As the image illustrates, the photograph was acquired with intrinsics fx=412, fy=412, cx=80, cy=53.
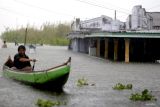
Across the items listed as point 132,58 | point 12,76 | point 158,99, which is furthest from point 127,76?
point 132,58

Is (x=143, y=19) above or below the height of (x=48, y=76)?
above

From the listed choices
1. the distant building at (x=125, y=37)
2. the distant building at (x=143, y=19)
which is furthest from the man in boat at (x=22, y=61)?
the distant building at (x=143, y=19)

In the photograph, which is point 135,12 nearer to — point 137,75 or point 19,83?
point 137,75

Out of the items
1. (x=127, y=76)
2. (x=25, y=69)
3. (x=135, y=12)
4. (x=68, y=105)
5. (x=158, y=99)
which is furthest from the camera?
(x=135, y=12)

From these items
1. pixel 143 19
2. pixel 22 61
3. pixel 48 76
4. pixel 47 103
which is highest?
pixel 143 19

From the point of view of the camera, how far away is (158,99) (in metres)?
16.7

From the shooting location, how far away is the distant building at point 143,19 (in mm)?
53188

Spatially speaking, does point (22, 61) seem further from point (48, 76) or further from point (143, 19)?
point (143, 19)

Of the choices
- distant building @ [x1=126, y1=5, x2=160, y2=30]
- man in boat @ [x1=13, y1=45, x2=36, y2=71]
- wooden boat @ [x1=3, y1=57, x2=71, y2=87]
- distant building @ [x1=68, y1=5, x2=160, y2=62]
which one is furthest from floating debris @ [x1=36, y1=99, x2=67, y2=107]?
distant building @ [x1=126, y1=5, x2=160, y2=30]

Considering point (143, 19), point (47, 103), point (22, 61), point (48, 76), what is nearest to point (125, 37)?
point (143, 19)

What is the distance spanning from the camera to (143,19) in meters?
54.1

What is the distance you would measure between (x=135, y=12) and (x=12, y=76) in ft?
120

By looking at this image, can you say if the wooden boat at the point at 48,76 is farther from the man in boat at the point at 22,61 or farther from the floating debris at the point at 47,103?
the floating debris at the point at 47,103

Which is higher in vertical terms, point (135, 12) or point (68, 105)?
point (135, 12)
